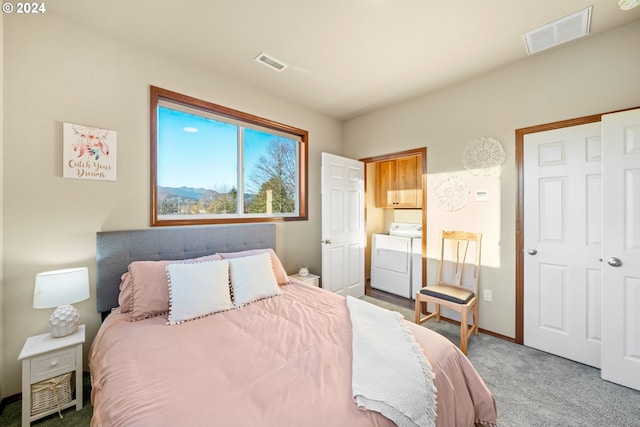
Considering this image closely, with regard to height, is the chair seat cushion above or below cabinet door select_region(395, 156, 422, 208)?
below

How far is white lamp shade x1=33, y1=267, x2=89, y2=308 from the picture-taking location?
1.60 meters

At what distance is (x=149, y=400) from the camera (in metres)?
1.01

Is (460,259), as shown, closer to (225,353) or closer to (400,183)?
(400,183)

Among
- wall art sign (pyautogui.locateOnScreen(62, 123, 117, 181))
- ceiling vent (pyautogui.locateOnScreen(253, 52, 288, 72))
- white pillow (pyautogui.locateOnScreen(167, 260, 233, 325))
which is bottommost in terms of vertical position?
white pillow (pyautogui.locateOnScreen(167, 260, 233, 325))

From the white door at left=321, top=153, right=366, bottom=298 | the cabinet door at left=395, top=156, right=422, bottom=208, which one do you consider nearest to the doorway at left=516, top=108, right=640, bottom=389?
the cabinet door at left=395, top=156, right=422, bottom=208

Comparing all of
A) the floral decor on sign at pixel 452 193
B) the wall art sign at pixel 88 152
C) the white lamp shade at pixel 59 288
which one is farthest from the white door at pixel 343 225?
the white lamp shade at pixel 59 288

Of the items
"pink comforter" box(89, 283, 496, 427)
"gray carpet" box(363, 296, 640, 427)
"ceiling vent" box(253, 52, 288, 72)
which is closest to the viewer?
"pink comforter" box(89, 283, 496, 427)

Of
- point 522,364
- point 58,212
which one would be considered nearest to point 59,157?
point 58,212

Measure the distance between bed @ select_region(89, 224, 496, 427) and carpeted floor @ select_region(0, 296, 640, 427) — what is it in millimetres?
565

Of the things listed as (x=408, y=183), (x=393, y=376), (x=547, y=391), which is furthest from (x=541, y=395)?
(x=408, y=183)

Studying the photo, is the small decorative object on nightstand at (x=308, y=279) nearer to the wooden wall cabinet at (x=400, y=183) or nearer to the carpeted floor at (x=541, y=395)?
the carpeted floor at (x=541, y=395)

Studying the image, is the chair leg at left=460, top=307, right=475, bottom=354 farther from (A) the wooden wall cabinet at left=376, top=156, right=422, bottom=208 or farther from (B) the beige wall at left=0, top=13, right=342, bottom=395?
(B) the beige wall at left=0, top=13, right=342, bottom=395

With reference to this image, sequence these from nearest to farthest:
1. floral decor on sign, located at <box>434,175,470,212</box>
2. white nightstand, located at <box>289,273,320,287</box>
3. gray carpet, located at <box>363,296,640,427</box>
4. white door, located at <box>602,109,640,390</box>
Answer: gray carpet, located at <box>363,296,640,427</box> → white door, located at <box>602,109,640,390</box> → floral decor on sign, located at <box>434,175,470,212</box> → white nightstand, located at <box>289,273,320,287</box>

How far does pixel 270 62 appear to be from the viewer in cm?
254
